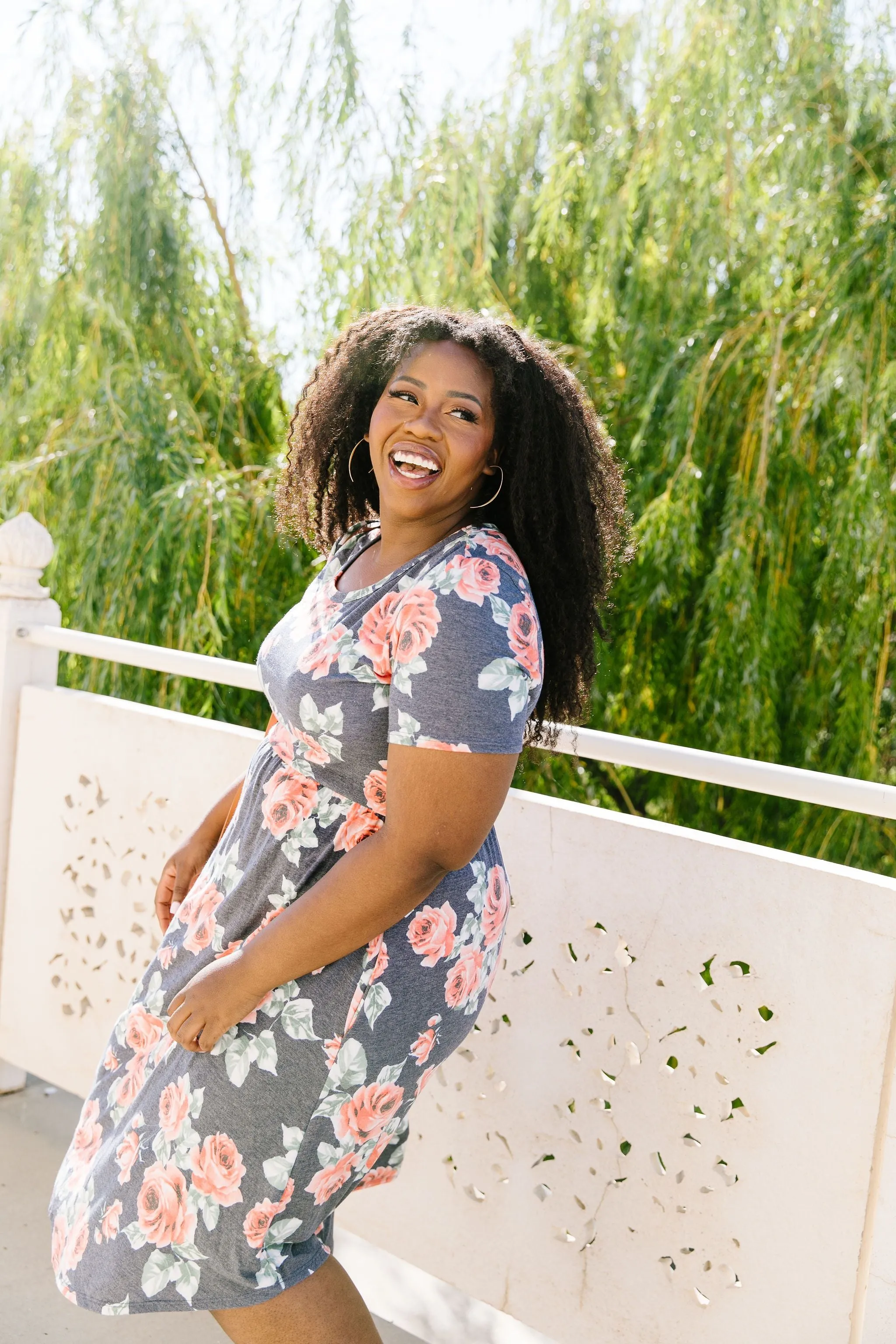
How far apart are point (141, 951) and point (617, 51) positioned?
2.98m

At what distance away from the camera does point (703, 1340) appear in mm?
1770

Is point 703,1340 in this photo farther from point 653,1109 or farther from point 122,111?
point 122,111

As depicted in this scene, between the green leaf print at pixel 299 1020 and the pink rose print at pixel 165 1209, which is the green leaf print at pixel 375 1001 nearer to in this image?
the green leaf print at pixel 299 1020

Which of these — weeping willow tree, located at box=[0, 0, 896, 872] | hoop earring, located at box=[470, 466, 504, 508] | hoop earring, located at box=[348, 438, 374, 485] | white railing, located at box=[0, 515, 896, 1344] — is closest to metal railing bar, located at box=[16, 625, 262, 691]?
white railing, located at box=[0, 515, 896, 1344]

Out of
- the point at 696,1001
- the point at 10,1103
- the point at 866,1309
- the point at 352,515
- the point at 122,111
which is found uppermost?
the point at 122,111

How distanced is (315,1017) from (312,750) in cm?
27

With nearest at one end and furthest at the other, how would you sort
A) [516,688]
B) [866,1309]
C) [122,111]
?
[516,688] → [866,1309] → [122,111]

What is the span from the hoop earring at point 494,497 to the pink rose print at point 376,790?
323 mm

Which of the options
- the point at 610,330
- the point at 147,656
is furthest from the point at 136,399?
the point at 147,656

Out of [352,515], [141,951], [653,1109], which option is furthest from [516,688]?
[141,951]

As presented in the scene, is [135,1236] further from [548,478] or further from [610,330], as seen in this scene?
[610,330]

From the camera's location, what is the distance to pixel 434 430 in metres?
1.40

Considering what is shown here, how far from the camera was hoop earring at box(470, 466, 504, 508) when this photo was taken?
4.77 feet

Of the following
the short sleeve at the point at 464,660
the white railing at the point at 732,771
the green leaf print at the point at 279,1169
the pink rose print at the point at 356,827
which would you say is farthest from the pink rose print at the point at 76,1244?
the white railing at the point at 732,771
